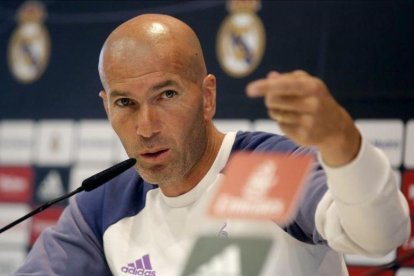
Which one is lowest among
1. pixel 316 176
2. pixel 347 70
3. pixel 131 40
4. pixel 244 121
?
pixel 244 121

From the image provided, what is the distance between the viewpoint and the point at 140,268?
143 cm

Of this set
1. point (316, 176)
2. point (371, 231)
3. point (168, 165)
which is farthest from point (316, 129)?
point (168, 165)

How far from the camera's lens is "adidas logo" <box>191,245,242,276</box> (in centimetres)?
62

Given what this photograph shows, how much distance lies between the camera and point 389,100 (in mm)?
2281

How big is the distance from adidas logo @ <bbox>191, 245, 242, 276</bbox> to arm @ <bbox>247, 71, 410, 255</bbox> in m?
0.15

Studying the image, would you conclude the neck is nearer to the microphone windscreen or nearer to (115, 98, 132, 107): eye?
(115, 98, 132, 107): eye

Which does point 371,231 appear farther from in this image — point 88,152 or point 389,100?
point 88,152

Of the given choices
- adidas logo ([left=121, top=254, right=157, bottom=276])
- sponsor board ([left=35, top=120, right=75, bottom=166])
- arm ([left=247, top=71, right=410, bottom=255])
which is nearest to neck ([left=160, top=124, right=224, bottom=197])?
adidas logo ([left=121, top=254, right=157, bottom=276])

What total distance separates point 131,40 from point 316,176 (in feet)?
1.43

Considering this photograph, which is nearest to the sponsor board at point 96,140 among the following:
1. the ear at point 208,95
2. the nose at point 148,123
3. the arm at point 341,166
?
the ear at point 208,95

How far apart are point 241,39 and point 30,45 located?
0.84 m

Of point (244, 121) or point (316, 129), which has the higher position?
point (316, 129)

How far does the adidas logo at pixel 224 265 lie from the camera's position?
2.03 ft

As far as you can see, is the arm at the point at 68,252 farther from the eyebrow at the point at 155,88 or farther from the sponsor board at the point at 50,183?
the sponsor board at the point at 50,183
